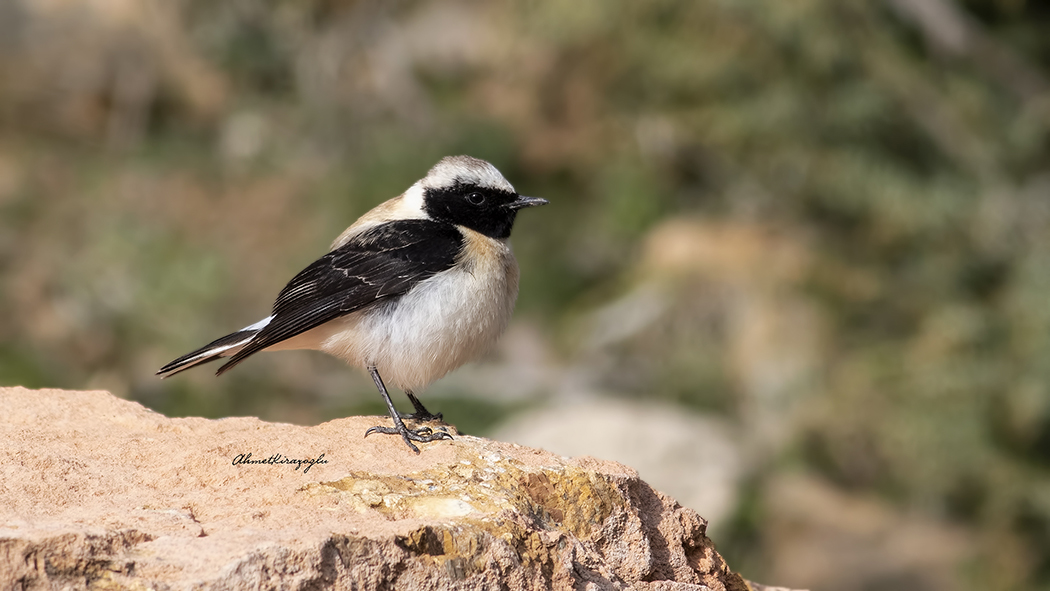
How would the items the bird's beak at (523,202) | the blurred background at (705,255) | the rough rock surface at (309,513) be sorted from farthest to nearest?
the blurred background at (705,255)
the bird's beak at (523,202)
the rough rock surface at (309,513)

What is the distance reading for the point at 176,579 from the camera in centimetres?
309

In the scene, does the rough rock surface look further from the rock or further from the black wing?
the rock

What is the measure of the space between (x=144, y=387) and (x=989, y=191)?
25.7 ft

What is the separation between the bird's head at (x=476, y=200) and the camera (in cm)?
588

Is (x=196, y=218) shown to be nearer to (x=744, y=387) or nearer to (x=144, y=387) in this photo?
(x=144, y=387)

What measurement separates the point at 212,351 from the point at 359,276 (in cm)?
80

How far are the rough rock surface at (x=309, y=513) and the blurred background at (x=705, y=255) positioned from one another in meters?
5.09

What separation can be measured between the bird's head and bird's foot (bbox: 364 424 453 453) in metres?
1.43

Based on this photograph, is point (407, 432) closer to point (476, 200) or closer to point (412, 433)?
point (412, 433)

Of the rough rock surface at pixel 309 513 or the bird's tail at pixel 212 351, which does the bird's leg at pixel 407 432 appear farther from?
the bird's tail at pixel 212 351

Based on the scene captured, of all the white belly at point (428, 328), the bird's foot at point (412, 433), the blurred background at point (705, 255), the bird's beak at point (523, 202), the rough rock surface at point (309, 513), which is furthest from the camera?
the blurred background at point (705, 255)

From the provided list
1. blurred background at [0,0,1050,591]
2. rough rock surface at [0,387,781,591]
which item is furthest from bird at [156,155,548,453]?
blurred background at [0,0,1050,591]

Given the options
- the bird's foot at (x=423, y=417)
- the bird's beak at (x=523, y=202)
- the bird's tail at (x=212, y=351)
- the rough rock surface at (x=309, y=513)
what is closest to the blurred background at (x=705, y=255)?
the bird's beak at (x=523, y=202)

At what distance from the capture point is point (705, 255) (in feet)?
34.9
